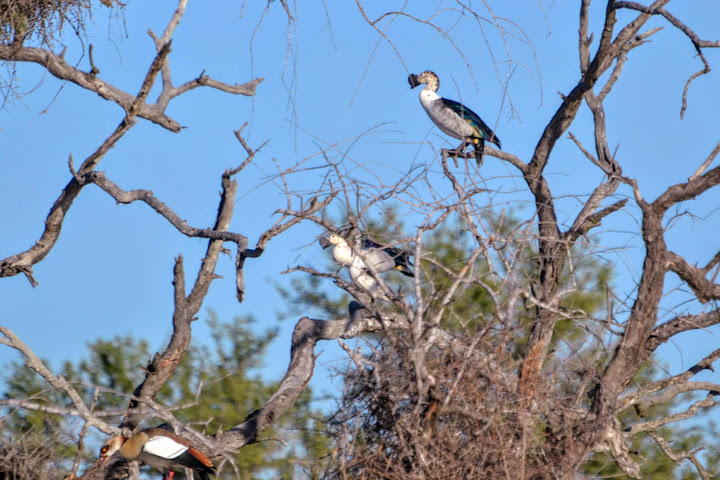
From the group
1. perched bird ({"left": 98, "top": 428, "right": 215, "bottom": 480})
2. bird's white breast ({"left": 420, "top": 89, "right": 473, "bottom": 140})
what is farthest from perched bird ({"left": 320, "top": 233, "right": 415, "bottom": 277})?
perched bird ({"left": 98, "top": 428, "right": 215, "bottom": 480})

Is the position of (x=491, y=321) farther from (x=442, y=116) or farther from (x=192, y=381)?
(x=192, y=381)

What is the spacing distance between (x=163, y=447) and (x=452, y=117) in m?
3.47

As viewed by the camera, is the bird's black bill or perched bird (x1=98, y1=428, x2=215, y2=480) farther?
the bird's black bill

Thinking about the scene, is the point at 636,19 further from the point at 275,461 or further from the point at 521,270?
the point at 275,461

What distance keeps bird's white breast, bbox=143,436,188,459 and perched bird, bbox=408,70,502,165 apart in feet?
9.72

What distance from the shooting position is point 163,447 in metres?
6.48

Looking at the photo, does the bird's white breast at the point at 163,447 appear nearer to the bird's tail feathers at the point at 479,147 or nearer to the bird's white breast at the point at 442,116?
the bird's tail feathers at the point at 479,147

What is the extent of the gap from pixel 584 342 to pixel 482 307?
217 inches

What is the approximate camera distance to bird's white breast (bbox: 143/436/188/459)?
6.40 meters

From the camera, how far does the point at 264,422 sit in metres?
5.94

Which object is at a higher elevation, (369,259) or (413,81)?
(413,81)

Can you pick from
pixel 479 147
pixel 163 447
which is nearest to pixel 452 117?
pixel 479 147

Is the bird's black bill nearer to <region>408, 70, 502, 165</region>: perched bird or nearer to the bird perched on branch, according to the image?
<region>408, 70, 502, 165</region>: perched bird

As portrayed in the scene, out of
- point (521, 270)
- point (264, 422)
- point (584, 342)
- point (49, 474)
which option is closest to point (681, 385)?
point (584, 342)
